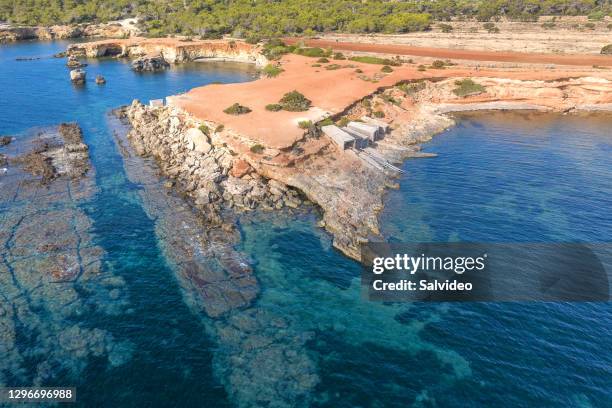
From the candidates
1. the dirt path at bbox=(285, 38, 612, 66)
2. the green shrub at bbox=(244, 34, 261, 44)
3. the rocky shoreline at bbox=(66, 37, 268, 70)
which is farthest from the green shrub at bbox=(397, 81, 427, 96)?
the green shrub at bbox=(244, 34, 261, 44)

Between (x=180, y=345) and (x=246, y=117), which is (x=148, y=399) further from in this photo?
(x=246, y=117)

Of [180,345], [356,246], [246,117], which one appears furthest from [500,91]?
[180,345]

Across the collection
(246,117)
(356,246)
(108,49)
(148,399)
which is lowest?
(148,399)

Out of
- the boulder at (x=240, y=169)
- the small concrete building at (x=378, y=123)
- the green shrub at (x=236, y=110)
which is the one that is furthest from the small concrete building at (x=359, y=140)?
the green shrub at (x=236, y=110)

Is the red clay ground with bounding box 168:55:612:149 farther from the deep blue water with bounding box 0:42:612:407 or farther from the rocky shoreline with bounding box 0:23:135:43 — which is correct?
the rocky shoreline with bounding box 0:23:135:43

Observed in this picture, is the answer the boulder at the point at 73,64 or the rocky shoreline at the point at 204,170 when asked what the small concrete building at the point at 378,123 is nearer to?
the rocky shoreline at the point at 204,170

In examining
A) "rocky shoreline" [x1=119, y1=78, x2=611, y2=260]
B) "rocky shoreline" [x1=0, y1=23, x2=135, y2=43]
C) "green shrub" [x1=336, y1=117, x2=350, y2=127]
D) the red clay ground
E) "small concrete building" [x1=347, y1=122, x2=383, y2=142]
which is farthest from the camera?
"rocky shoreline" [x1=0, y1=23, x2=135, y2=43]

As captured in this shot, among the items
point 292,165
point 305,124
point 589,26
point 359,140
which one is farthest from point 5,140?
point 589,26

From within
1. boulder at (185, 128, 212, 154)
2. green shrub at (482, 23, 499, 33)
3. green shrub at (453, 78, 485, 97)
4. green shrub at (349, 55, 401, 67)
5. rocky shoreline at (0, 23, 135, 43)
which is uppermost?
green shrub at (482, 23, 499, 33)
